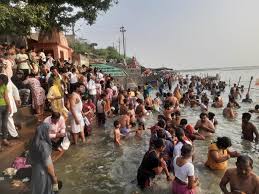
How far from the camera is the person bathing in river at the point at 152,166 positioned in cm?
852

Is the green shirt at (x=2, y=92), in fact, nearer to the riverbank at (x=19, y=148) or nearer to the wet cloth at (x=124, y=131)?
the riverbank at (x=19, y=148)

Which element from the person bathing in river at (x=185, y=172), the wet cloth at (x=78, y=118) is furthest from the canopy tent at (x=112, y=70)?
the person bathing in river at (x=185, y=172)

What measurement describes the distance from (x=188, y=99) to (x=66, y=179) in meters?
18.6

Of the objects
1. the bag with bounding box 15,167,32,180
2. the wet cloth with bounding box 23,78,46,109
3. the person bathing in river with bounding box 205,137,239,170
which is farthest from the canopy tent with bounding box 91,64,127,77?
the bag with bounding box 15,167,32,180

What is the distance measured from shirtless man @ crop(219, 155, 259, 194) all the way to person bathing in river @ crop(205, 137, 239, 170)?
2.33m

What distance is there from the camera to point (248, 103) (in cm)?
3222

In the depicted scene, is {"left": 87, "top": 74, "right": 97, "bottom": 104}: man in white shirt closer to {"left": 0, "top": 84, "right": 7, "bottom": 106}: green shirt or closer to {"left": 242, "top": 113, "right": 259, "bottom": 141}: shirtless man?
{"left": 242, "top": 113, "right": 259, "bottom": 141}: shirtless man

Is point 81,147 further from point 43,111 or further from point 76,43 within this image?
point 76,43

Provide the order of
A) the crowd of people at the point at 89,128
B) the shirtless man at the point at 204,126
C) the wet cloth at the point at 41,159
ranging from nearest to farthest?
the wet cloth at the point at 41,159 → the crowd of people at the point at 89,128 → the shirtless man at the point at 204,126

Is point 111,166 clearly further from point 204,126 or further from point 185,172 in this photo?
point 204,126

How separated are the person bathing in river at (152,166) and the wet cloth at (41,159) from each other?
2.38m

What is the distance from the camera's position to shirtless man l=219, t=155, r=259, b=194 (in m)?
5.95

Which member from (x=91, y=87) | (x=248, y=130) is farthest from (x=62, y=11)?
(x=248, y=130)

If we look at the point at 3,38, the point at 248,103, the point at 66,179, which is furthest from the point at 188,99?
the point at 66,179
